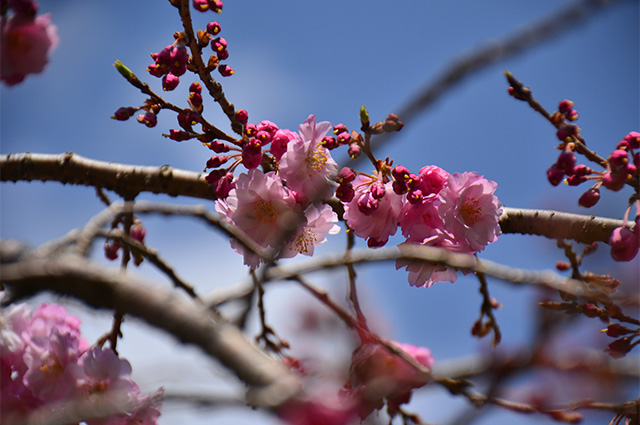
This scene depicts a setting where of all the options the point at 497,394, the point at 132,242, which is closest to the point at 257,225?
the point at 132,242

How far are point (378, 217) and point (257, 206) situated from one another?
526 mm

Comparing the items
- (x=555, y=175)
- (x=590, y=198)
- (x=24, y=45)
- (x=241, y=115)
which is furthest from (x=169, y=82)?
(x=590, y=198)

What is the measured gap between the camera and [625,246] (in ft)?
6.29

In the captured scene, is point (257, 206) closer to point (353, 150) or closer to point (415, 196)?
point (353, 150)

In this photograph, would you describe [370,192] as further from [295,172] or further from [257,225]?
[257,225]

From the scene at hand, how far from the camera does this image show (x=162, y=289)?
3.32ft

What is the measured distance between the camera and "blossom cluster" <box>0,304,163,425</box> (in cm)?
184

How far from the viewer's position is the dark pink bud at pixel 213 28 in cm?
203

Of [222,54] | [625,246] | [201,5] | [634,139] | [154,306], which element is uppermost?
[201,5]

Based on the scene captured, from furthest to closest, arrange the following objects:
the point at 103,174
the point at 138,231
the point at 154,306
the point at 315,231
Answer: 1. the point at 138,231
2. the point at 103,174
3. the point at 315,231
4. the point at 154,306

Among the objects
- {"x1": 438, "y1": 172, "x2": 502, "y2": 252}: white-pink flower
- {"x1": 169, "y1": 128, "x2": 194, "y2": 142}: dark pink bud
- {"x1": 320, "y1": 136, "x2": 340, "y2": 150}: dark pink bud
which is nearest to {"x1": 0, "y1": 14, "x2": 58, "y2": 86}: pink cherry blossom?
{"x1": 169, "y1": 128, "x2": 194, "y2": 142}: dark pink bud

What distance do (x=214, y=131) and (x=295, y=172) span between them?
0.41 meters

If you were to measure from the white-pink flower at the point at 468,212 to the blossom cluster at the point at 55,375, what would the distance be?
1.35 metres

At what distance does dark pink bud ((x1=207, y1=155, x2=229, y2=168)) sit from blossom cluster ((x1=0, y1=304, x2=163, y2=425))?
0.87 metres
